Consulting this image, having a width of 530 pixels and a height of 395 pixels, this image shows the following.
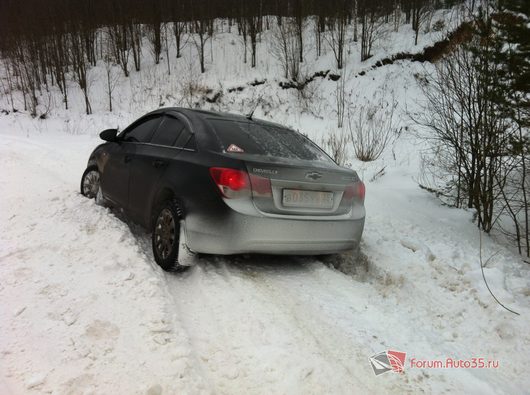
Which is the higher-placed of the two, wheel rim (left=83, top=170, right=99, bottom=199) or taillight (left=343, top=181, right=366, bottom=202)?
taillight (left=343, top=181, right=366, bottom=202)

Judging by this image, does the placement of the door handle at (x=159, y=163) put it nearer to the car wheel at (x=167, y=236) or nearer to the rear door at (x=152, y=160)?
the rear door at (x=152, y=160)

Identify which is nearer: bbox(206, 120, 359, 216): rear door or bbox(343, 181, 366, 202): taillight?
bbox(206, 120, 359, 216): rear door

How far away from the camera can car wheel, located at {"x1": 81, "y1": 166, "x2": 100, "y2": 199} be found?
555 centimetres

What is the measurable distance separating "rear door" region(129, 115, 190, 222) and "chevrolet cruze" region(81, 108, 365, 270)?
0.01 meters

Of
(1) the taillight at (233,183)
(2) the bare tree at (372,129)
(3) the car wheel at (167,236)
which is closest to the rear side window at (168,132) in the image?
(3) the car wheel at (167,236)

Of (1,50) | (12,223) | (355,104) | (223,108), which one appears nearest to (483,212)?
(12,223)

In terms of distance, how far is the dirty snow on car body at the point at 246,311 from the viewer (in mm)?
2264

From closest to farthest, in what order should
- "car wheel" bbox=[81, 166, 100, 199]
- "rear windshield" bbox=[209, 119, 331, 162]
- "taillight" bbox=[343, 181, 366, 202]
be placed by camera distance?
"rear windshield" bbox=[209, 119, 331, 162] < "taillight" bbox=[343, 181, 366, 202] < "car wheel" bbox=[81, 166, 100, 199]

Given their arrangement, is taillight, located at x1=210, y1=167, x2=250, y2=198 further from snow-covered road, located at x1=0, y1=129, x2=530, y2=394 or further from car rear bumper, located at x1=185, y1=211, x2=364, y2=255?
snow-covered road, located at x1=0, y1=129, x2=530, y2=394

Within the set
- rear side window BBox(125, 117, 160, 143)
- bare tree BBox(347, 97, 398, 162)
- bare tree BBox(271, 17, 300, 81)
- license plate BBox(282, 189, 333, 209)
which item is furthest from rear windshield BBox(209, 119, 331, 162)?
bare tree BBox(271, 17, 300, 81)

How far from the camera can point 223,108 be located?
741 inches

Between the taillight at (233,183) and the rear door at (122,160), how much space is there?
1.68 metres

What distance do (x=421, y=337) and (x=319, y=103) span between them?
49.1 ft

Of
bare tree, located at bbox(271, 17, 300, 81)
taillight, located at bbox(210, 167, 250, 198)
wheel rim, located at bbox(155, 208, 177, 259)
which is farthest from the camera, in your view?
bare tree, located at bbox(271, 17, 300, 81)
